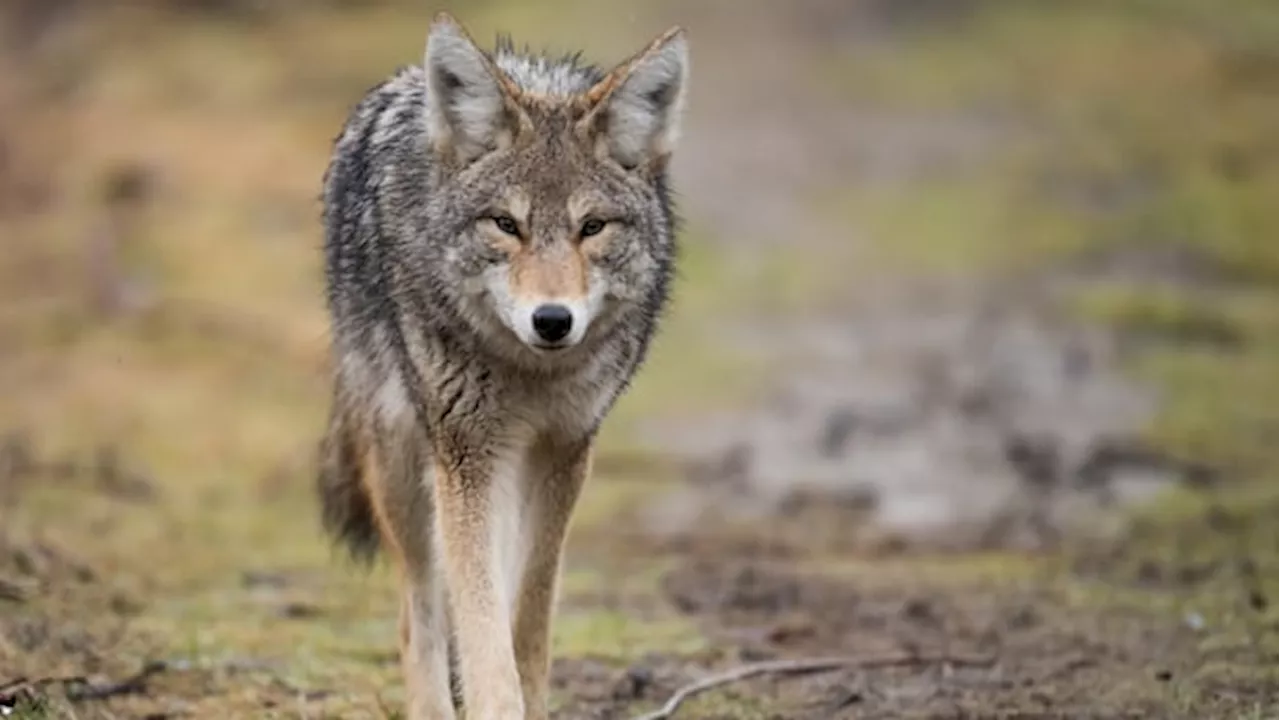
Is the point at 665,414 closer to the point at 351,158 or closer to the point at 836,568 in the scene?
the point at 836,568

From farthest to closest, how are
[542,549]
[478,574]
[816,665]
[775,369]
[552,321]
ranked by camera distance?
[775,369], [816,665], [542,549], [478,574], [552,321]

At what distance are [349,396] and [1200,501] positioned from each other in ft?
19.5

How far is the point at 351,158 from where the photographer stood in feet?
27.3

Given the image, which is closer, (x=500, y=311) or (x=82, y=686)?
(x=500, y=311)

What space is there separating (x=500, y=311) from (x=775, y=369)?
393 inches

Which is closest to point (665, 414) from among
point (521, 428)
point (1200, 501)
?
point (1200, 501)

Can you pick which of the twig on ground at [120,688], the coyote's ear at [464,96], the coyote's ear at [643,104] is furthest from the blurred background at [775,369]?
the coyote's ear at [464,96]

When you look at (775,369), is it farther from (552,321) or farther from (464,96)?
(552,321)

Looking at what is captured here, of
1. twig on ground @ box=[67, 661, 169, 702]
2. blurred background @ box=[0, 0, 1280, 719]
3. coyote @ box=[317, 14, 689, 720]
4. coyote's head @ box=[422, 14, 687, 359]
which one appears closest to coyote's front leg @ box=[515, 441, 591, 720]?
coyote @ box=[317, 14, 689, 720]

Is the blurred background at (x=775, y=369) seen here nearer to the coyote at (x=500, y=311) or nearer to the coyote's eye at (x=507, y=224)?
the coyote at (x=500, y=311)

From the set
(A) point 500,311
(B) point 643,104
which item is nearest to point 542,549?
(A) point 500,311

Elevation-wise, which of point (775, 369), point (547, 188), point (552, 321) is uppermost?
point (775, 369)

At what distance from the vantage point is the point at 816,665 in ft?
29.6

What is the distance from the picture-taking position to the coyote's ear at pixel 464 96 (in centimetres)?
725
